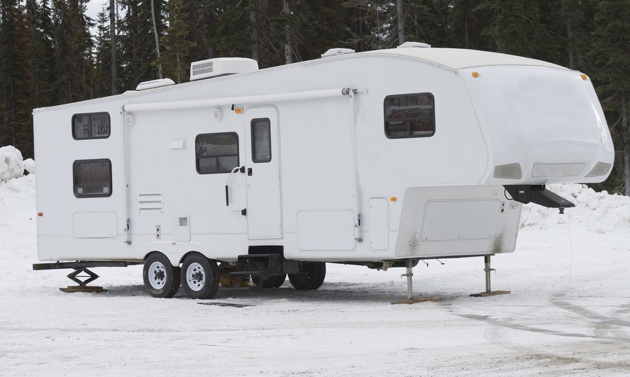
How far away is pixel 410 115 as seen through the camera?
13055 mm

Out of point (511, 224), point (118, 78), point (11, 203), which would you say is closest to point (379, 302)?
point (511, 224)

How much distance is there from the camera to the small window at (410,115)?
1286cm

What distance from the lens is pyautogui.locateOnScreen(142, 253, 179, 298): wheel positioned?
1525 centimetres

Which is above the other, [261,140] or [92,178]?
[261,140]

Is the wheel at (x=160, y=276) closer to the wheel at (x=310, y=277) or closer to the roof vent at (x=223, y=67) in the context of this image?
the wheel at (x=310, y=277)

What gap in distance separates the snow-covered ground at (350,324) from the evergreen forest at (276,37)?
20.8 m

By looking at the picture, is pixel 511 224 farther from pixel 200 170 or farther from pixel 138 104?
pixel 138 104

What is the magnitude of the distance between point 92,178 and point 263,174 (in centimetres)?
313

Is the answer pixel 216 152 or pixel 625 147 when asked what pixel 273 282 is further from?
pixel 625 147

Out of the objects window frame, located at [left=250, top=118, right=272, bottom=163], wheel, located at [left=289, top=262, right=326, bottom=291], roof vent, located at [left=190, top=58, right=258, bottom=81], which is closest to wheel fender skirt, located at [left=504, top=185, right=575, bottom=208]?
window frame, located at [left=250, top=118, right=272, bottom=163]

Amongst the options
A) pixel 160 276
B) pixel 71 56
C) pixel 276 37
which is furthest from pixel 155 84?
pixel 71 56

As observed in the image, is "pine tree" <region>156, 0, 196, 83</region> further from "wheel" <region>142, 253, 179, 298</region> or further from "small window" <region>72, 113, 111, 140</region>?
"wheel" <region>142, 253, 179, 298</region>

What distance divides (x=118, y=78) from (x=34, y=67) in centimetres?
479

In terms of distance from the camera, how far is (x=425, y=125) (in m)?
12.9
